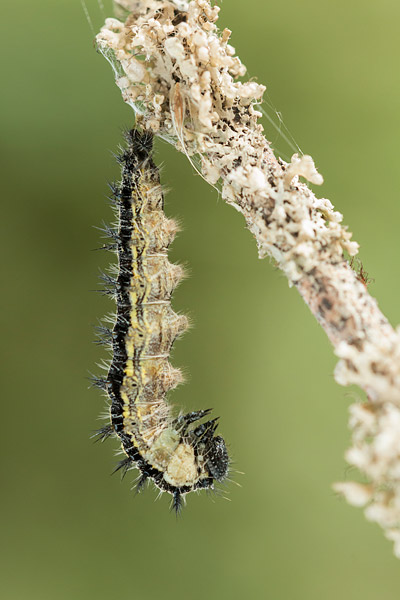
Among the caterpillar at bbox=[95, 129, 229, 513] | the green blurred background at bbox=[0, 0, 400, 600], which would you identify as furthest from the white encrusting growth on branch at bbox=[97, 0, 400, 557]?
the green blurred background at bbox=[0, 0, 400, 600]

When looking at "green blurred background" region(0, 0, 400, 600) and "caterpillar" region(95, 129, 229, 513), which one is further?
"green blurred background" region(0, 0, 400, 600)

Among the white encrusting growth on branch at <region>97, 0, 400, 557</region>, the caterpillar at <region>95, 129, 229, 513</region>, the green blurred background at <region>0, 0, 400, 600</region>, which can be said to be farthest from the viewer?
the green blurred background at <region>0, 0, 400, 600</region>

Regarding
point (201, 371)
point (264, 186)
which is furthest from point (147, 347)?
point (264, 186)

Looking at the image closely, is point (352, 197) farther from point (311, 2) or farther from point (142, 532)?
point (142, 532)

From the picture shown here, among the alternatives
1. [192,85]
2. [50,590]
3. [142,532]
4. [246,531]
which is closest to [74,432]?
[142,532]

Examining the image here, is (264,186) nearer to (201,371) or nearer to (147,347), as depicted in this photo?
(147,347)

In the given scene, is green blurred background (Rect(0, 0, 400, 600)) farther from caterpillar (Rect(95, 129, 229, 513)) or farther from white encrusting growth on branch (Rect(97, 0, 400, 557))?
white encrusting growth on branch (Rect(97, 0, 400, 557))
